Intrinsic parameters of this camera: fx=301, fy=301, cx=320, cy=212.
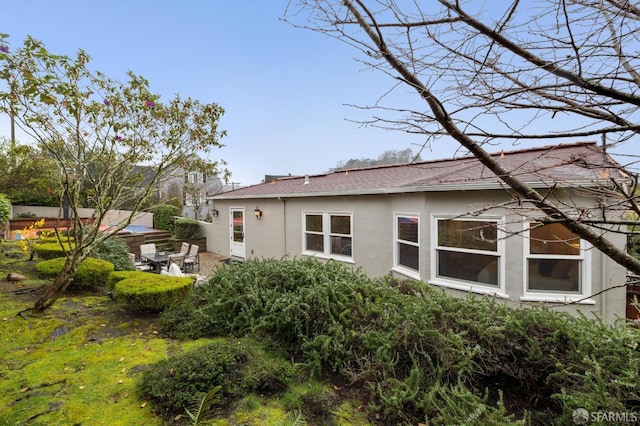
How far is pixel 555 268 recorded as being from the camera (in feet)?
19.7

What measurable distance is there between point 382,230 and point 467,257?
113 inches

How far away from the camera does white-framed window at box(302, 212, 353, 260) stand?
10361 mm

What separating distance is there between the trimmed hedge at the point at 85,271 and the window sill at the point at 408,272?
7.07 metres

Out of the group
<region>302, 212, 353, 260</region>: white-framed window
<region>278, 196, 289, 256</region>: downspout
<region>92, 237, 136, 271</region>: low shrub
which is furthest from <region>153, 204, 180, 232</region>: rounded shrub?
<region>302, 212, 353, 260</region>: white-framed window

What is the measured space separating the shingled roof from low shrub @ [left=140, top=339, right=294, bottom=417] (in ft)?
8.97

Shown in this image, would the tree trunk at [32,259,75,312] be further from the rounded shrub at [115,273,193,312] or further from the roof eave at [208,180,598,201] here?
the roof eave at [208,180,598,201]

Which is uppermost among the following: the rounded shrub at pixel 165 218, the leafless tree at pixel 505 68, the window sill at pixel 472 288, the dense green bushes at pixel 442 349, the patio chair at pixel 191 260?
the leafless tree at pixel 505 68

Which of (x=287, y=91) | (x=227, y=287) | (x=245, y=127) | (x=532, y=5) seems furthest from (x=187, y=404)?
(x=245, y=127)

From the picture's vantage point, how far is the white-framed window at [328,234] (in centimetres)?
1036

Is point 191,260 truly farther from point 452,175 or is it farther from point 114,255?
point 452,175

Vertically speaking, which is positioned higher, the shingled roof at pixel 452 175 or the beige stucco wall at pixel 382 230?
the shingled roof at pixel 452 175

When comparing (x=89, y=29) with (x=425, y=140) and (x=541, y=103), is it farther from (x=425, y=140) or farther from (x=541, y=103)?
(x=541, y=103)

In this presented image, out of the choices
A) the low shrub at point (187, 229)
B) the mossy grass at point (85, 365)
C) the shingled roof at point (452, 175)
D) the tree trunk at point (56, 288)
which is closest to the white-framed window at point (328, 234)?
the shingled roof at point (452, 175)

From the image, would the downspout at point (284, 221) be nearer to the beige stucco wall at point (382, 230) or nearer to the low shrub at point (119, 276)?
the beige stucco wall at point (382, 230)
